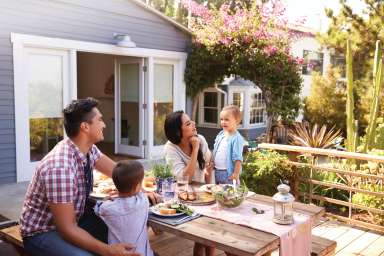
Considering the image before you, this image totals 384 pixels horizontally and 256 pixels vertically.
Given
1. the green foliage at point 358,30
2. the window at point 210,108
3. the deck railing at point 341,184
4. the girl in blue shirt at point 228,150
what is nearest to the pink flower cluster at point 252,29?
the green foliage at point 358,30

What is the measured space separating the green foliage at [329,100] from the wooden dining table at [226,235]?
10.6 meters

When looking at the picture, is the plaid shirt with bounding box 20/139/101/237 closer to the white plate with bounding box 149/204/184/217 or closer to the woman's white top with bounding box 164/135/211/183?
the white plate with bounding box 149/204/184/217

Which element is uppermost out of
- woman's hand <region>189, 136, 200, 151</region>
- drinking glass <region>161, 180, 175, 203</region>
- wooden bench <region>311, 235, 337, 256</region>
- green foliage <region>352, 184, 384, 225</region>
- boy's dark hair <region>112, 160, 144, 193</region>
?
woman's hand <region>189, 136, 200, 151</region>

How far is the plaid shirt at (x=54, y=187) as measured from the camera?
79.4 inches

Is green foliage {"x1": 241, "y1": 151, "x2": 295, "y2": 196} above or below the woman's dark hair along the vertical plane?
below

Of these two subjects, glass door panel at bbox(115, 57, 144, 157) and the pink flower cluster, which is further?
glass door panel at bbox(115, 57, 144, 157)

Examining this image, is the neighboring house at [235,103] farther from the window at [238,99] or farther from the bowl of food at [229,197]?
the bowl of food at [229,197]

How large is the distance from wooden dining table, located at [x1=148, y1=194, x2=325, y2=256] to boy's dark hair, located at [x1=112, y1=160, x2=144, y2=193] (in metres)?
0.26

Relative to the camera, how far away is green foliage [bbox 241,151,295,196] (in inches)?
188

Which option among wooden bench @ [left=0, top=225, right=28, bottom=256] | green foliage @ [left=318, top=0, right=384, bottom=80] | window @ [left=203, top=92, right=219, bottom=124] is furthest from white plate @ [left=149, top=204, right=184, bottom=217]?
window @ [left=203, top=92, right=219, bottom=124]

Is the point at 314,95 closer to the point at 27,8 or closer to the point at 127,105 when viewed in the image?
the point at 127,105

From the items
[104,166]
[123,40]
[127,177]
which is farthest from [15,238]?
[123,40]

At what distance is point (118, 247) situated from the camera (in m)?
2.03

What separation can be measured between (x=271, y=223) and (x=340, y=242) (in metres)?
2.05
